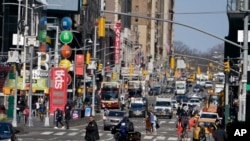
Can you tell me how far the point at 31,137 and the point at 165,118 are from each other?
3818 centimetres

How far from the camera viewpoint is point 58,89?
6419cm

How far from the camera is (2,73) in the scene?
247 ft

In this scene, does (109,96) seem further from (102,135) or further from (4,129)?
(4,129)

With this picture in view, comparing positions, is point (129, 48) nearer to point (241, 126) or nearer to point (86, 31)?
point (86, 31)

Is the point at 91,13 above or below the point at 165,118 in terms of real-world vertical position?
above

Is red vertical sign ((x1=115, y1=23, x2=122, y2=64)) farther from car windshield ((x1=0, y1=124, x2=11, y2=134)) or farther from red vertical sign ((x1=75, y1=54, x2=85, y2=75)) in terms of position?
car windshield ((x1=0, y1=124, x2=11, y2=134))

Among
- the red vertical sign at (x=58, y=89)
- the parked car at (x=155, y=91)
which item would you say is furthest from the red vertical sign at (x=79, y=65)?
the parked car at (x=155, y=91)

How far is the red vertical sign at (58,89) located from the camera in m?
63.6

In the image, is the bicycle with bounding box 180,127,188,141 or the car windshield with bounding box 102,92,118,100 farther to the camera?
the car windshield with bounding box 102,92,118,100

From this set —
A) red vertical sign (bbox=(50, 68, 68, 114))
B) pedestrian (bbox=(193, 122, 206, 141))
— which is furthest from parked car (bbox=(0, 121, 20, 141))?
red vertical sign (bbox=(50, 68, 68, 114))

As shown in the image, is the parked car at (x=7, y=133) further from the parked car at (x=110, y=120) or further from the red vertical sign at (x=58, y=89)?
the red vertical sign at (x=58, y=89)

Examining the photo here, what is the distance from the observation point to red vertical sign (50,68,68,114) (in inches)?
2504

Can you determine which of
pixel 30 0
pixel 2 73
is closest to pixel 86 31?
pixel 30 0

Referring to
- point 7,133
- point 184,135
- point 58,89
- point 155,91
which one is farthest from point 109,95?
point 155,91
